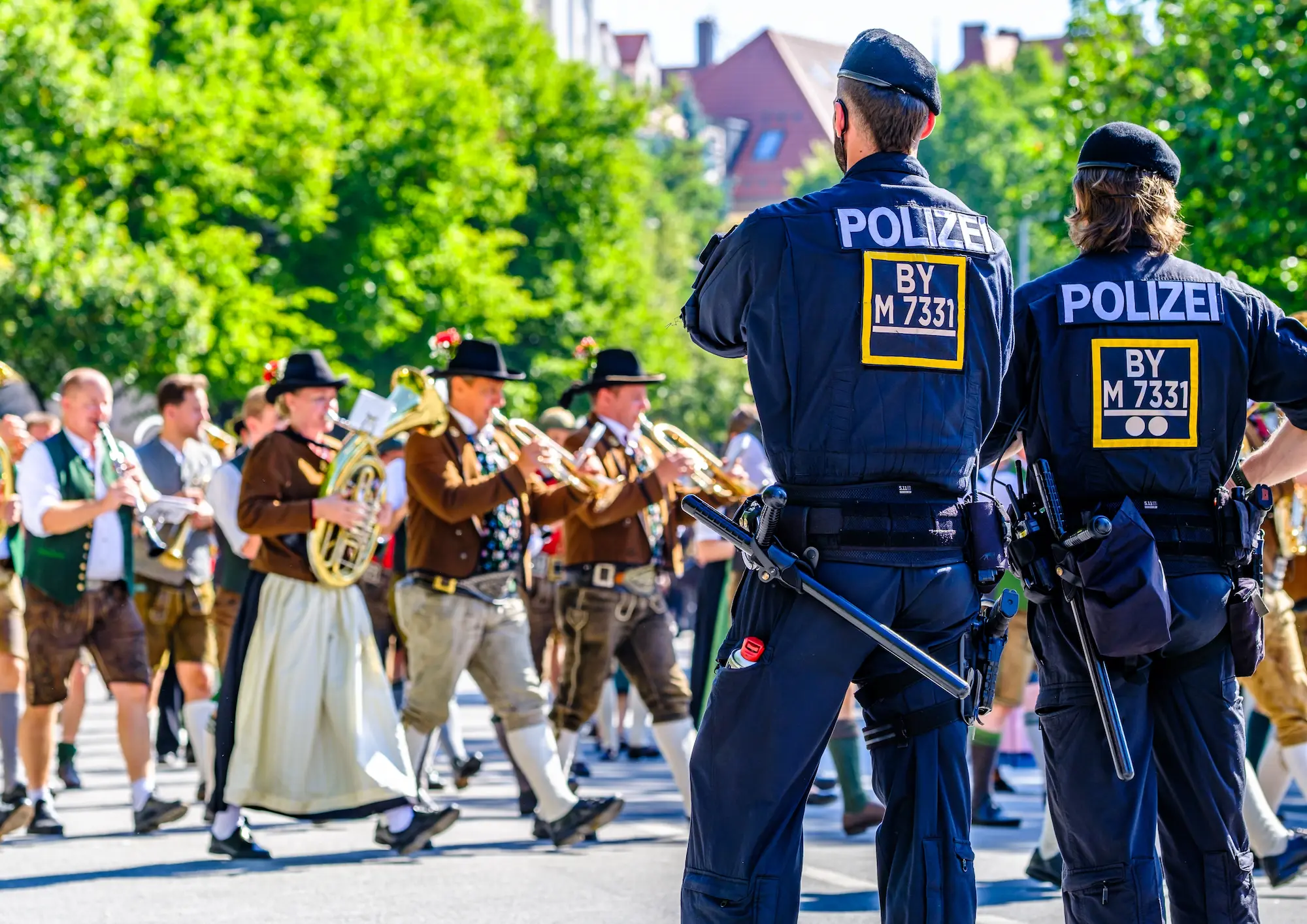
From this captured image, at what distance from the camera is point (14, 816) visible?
8.84m

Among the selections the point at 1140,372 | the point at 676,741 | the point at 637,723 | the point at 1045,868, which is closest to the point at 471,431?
the point at 676,741

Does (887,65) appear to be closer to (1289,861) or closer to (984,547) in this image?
(984,547)

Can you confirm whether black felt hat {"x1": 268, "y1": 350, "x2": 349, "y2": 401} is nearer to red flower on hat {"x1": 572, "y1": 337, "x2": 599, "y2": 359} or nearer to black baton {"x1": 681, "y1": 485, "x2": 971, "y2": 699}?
red flower on hat {"x1": 572, "y1": 337, "x2": 599, "y2": 359}

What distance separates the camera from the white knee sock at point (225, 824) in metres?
8.36

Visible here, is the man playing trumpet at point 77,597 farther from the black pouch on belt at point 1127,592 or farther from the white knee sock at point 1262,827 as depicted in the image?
the black pouch on belt at point 1127,592

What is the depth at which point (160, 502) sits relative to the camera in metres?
9.52

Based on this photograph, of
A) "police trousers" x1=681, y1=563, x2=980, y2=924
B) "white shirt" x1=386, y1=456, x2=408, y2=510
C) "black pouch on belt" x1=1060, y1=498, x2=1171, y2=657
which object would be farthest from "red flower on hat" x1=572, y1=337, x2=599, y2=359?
"police trousers" x1=681, y1=563, x2=980, y2=924

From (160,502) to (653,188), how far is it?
48675mm

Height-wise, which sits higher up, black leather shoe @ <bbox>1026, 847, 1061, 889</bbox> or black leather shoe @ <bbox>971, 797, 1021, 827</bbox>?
black leather shoe @ <bbox>1026, 847, 1061, 889</bbox>

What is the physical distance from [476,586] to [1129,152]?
4.28 metres

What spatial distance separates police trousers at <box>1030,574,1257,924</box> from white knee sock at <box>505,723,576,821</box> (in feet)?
12.7

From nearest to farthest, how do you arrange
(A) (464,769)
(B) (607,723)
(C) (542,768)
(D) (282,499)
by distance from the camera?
(D) (282,499), (C) (542,768), (A) (464,769), (B) (607,723)

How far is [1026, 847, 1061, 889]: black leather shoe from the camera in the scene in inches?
276

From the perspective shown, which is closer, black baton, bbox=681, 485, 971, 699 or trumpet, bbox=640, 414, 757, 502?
black baton, bbox=681, 485, 971, 699
